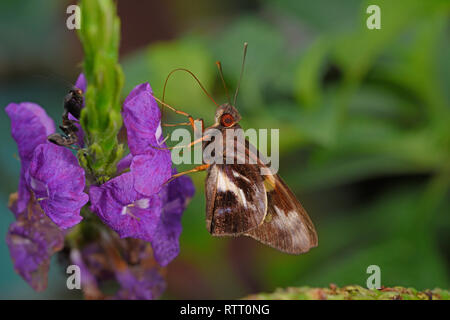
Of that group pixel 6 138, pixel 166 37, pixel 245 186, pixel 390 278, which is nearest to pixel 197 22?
pixel 166 37

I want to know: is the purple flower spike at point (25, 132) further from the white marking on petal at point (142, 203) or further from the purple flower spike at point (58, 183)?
the white marking on petal at point (142, 203)

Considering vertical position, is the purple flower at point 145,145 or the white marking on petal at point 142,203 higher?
the purple flower at point 145,145

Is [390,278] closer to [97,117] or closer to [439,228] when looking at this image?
[439,228]

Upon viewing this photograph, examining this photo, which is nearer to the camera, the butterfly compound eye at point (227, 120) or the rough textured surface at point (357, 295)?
the rough textured surface at point (357, 295)

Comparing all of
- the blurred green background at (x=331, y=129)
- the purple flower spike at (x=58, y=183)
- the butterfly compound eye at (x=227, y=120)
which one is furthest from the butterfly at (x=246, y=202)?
the blurred green background at (x=331, y=129)

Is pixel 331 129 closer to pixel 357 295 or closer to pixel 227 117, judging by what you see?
pixel 227 117

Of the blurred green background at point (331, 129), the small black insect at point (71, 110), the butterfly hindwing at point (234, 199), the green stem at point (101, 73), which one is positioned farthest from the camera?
the blurred green background at point (331, 129)
